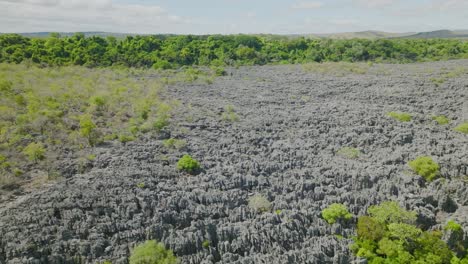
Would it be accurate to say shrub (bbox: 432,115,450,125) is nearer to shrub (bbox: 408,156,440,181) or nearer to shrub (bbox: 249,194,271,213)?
shrub (bbox: 408,156,440,181)

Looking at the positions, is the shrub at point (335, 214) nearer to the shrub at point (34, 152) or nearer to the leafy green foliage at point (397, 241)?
the leafy green foliage at point (397, 241)

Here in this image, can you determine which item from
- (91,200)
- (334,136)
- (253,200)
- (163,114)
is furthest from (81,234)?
(334,136)

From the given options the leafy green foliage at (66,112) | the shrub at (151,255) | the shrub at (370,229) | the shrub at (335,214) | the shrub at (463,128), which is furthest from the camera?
the shrub at (463,128)

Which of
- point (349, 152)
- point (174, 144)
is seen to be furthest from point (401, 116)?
point (174, 144)

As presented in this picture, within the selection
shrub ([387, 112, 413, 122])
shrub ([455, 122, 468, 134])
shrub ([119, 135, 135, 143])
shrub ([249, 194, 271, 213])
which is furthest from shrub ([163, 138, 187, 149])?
shrub ([455, 122, 468, 134])

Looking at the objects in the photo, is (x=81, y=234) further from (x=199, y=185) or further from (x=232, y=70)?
(x=232, y=70)

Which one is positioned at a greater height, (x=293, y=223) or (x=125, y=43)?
(x=125, y=43)

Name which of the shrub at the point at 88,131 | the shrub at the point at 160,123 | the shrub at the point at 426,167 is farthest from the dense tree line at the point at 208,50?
the shrub at the point at 426,167
